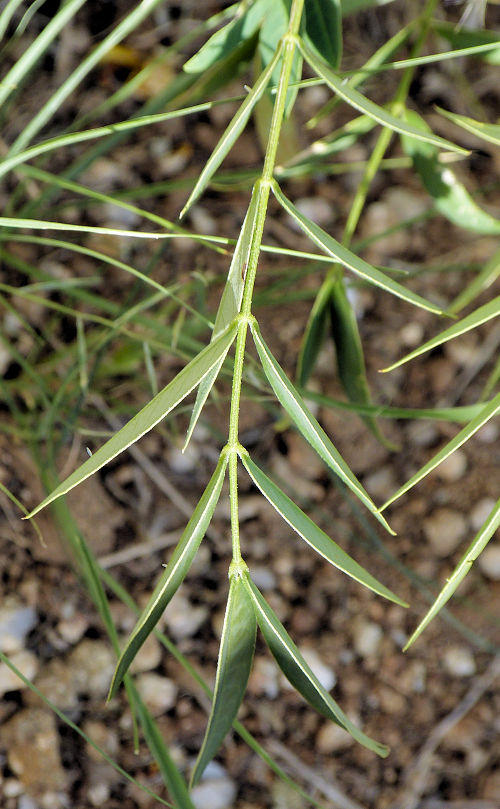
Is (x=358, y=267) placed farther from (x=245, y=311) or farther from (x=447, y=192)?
(x=447, y=192)

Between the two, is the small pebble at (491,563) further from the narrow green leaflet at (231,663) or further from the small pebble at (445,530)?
the narrow green leaflet at (231,663)

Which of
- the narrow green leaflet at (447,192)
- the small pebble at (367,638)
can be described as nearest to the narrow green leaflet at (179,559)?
the narrow green leaflet at (447,192)

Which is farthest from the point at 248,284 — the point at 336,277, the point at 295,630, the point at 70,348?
the point at 295,630

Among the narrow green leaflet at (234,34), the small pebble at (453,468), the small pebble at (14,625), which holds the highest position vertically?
the narrow green leaflet at (234,34)

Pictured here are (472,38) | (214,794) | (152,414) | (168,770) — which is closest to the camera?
(152,414)

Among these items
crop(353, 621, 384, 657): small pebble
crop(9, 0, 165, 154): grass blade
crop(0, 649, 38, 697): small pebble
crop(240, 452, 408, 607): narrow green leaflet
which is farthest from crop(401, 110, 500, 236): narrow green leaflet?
crop(0, 649, 38, 697): small pebble

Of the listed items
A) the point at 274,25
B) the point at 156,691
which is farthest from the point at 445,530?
the point at 274,25
